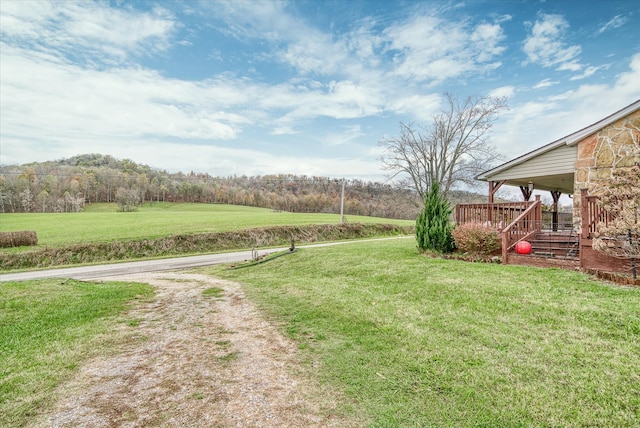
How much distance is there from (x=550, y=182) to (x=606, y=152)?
160 inches

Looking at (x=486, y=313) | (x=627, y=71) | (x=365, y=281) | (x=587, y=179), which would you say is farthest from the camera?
(x=627, y=71)

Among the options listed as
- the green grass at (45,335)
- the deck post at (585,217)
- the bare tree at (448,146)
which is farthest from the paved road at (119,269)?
the bare tree at (448,146)

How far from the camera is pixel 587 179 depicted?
32.9ft

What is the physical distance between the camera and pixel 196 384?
3455 millimetres

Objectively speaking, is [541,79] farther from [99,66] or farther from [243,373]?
[99,66]

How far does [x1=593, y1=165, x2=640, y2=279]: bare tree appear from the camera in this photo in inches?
241

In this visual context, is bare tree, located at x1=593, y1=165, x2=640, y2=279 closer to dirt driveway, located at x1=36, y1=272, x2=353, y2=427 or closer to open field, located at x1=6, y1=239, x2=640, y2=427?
open field, located at x1=6, y1=239, x2=640, y2=427

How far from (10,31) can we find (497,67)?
2476 cm

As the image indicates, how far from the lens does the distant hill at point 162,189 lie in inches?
2005

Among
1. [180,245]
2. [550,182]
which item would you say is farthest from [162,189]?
[550,182]

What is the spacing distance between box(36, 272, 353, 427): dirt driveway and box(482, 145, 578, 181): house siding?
11547mm

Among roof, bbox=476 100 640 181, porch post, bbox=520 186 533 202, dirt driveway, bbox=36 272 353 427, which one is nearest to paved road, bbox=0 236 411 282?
dirt driveway, bbox=36 272 353 427

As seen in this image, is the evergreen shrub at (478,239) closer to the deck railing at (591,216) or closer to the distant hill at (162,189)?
the deck railing at (591,216)

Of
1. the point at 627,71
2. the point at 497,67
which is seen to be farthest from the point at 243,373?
the point at 497,67
